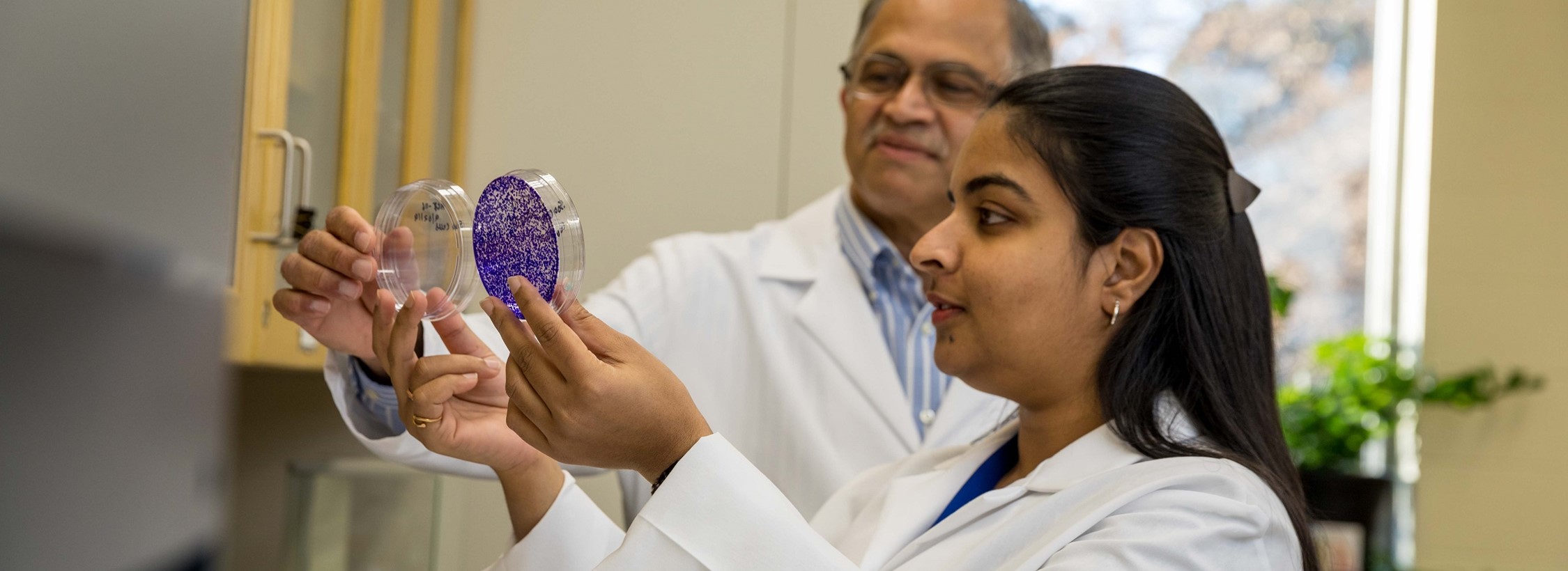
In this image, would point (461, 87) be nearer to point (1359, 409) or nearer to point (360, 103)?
point (360, 103)

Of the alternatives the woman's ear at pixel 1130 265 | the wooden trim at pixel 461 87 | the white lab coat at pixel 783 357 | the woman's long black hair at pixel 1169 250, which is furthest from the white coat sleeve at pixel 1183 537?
the wooden trim at pixel 461 87

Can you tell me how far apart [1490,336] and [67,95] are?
12.1 ft

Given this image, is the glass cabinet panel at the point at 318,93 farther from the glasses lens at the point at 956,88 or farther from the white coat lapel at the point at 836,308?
the glasses lens at the point at 956,88

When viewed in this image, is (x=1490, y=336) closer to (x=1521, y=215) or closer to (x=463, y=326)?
A: (x=1521, y=215)

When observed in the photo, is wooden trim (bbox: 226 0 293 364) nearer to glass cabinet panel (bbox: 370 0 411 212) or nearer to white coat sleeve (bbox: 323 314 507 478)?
white coat sleeve (bbox: 323 314 507 478)

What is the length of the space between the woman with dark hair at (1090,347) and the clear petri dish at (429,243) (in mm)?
256

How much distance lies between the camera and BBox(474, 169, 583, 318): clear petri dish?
2.91ft

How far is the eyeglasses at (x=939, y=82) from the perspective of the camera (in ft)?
5.57

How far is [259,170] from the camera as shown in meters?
1.30

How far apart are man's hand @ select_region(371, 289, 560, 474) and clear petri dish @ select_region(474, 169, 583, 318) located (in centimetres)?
6

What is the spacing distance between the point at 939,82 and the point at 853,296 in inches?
12.8

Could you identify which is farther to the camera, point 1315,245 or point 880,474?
point 1315,245

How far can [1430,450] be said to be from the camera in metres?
3.27

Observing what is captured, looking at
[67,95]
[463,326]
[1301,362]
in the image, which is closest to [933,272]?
[463,326]
